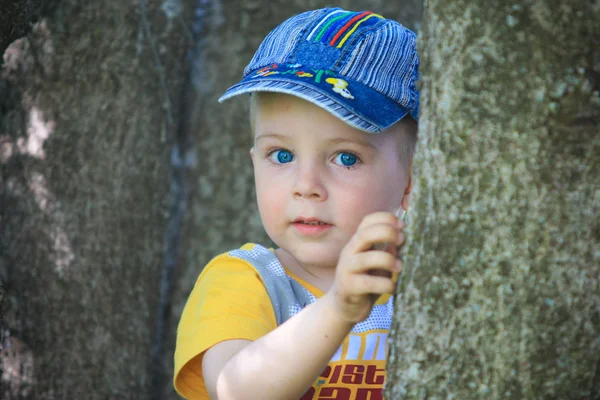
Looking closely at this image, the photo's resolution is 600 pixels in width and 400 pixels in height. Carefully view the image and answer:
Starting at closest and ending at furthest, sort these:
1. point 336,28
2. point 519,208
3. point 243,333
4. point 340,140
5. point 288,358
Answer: point 519,208
point 288,358
point 243,333
point 340,140
point 336,28

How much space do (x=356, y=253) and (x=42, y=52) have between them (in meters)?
2.74

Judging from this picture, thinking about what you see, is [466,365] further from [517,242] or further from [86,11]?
[86,11]

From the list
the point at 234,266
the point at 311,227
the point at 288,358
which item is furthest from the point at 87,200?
the point at 288,358

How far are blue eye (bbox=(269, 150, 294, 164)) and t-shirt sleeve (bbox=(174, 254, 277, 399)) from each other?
35 centimetres

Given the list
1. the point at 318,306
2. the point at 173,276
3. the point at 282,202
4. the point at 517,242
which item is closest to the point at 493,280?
the point at 517,242

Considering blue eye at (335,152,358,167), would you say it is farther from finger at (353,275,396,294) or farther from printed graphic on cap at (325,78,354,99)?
finger at (353,275,396,294)

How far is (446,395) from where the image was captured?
184cm

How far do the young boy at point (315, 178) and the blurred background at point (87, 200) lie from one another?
159cm

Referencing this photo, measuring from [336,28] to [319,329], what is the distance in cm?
106

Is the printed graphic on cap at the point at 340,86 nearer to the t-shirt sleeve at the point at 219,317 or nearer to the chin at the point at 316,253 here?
the chin at the point at 316,253

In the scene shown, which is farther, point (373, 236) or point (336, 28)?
point (336, 28)

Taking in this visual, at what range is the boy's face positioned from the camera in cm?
251

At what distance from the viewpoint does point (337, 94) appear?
96.8 inches

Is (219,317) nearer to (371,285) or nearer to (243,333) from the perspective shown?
(243,333)
